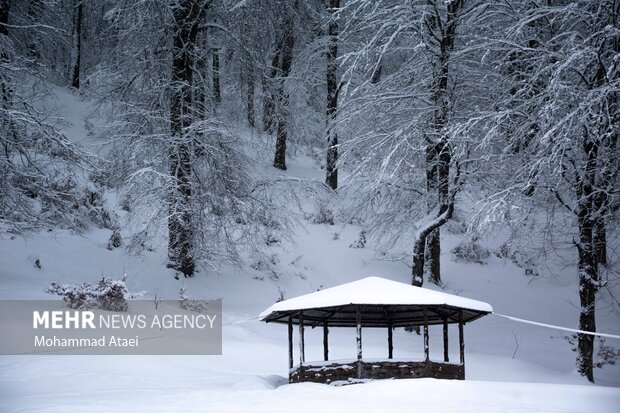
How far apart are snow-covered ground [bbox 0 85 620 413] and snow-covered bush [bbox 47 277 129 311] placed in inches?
22.4

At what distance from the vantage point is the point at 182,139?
16.6 metres

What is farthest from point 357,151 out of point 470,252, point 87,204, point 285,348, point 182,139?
point 87,204

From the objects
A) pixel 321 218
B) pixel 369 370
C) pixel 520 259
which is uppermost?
pixel 321 218

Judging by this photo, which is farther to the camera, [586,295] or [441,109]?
[441,109]

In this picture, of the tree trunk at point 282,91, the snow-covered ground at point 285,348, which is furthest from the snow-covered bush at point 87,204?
the tree trunk at point 282,91

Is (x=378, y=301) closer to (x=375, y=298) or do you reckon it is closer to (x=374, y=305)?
(x=375, y=298)

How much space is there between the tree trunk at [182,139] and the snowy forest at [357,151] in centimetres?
8

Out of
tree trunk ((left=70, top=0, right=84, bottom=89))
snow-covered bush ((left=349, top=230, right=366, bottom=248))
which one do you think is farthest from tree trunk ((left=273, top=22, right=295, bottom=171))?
tree trunk ((left=70, top=0, right=84, bottom=89))

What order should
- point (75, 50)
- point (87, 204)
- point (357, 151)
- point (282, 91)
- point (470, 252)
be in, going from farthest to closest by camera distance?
point (75, 50) → point (282, 91) → point (470, 252) → point (87, 204) → point (357, 151)

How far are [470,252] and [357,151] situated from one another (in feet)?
24.8

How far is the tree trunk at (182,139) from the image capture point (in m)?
16.5

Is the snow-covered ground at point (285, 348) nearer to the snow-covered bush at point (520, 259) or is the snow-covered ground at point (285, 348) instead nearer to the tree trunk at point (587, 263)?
the snow-covered bush at point (520, 259)

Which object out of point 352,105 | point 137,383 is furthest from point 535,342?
point 137,383

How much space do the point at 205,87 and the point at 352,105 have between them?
4.38 m
